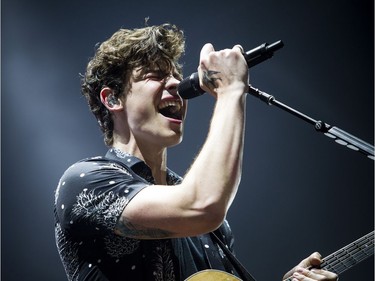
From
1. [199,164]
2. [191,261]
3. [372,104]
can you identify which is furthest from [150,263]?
[372,104]

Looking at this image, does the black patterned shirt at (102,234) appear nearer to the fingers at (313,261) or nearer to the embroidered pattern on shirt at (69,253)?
the embroidered pattern on shirt at (69,253)

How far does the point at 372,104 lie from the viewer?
3.41 metres

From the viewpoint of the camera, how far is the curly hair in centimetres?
181

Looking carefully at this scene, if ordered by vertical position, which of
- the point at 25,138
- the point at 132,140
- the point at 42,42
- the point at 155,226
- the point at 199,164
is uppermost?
the point at 42,42

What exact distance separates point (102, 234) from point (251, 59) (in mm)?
565

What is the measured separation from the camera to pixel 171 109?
1746 mm

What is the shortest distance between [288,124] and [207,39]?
0.72m

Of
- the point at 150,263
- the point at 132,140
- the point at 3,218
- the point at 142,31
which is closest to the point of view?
the point at 150,263

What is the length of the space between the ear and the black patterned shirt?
1.07 ft

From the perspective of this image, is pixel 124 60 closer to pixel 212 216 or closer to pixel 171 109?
pixel 171 109

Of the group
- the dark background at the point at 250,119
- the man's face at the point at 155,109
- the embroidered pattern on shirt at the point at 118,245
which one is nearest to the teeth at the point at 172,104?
the man's face at the point at 155,109

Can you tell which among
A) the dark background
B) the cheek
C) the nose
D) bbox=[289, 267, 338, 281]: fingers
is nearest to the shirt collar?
the cheek

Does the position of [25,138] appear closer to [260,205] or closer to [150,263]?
[260,205]

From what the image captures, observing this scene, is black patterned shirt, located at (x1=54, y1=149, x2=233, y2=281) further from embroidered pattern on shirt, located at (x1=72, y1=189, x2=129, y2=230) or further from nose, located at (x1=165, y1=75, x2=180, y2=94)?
nose, located at (x1=165, y1=75, x2=180, y2=94)
